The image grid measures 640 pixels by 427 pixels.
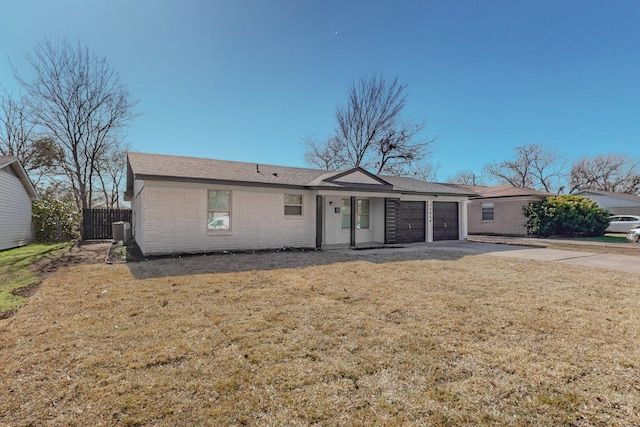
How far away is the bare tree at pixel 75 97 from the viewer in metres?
16.7

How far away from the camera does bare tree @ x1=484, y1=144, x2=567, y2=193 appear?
125 feet

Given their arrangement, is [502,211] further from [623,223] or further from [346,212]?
[346,212]

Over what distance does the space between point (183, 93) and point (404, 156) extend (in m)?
18.0

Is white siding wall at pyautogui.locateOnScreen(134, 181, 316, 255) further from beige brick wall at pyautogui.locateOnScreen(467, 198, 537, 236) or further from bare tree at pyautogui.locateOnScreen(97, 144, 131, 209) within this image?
bare tree at pyautogui.locateOnScreen(97, 144, 131, 209)

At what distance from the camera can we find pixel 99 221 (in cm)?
1590

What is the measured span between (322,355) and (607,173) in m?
51.0

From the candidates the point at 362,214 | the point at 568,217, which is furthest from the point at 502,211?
the point at 362,214

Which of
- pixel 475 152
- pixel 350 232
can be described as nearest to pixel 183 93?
pixel 350 232

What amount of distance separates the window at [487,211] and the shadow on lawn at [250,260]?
14061 mm

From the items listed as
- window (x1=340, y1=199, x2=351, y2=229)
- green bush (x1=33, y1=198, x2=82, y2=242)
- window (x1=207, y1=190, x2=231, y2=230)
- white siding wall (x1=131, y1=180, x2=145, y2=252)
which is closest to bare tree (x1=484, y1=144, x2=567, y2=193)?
window (x1=340, y1=199, x2=351, y2=229)

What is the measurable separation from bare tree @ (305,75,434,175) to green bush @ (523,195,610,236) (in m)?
9.71

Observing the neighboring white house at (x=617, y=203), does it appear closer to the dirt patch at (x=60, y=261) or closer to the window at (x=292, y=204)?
the window at (x=292, y=204)

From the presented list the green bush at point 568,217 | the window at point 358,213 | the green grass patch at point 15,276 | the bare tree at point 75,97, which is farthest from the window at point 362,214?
the bare tree at point 75,97

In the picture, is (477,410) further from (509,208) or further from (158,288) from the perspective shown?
(509,208)
